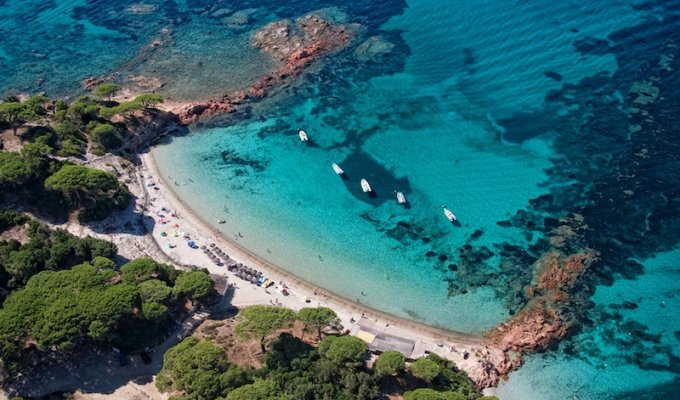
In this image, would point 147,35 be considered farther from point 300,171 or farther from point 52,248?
point 52,248

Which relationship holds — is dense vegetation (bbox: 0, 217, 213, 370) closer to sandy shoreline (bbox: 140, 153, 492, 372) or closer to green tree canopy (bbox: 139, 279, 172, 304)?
green tree canopy (bbox: 139, 279, 172, 304)

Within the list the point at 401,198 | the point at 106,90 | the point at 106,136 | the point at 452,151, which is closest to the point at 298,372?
the point at 401,198

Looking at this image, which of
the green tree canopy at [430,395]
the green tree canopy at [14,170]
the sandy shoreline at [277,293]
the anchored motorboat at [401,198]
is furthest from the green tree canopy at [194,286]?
the anchored motorboat at [401,198]

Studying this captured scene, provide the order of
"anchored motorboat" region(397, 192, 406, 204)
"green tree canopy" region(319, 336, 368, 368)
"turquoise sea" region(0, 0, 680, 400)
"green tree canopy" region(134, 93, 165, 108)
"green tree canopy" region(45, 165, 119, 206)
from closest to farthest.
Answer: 1. "green tree canopy" region(319, 336, 368, 368)
2. "turquoise sea" region(0, 0, 680, 400)
3. "green tree canopy" region(45, 165, 119, 206)
4. "anchored motorboat" region(397, 192, 406, 204)
5. "green tree canopy" region(134, 93, 165, 108)

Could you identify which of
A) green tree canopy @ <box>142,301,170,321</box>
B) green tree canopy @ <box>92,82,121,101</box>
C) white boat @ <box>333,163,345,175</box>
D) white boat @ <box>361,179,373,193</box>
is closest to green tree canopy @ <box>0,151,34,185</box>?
green tree canopy @ <box>92,82,121,101</box>

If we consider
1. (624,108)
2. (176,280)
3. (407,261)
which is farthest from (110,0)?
(624,108)

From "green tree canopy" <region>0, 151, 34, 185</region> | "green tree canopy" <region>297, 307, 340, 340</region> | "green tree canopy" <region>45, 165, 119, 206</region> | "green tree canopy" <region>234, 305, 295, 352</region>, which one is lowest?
"green tree canopy" <region>297, 307, 340, 340</region>
